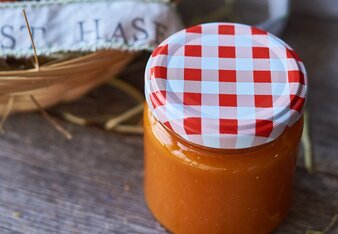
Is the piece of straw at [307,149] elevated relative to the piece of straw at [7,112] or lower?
lower

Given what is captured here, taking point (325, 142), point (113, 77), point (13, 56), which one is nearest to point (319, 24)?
point (325, 142)

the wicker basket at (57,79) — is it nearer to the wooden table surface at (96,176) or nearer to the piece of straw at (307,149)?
the wooden table surface at (96,176)

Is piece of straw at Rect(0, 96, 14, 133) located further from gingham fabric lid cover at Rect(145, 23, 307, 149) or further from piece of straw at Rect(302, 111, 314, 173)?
piece of straw at Rect(302, 111, 314, 173)

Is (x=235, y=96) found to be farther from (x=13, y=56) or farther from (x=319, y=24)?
(x=319, y=24)

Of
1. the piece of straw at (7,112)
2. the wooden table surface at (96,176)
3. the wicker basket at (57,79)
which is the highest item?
the wicker basket at (57,79)

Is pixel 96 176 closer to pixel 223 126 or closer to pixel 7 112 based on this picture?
pixel 7 112

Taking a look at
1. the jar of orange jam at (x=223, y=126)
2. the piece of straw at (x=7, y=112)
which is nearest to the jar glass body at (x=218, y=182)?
the jar of orange jam at (x=223, y=126)

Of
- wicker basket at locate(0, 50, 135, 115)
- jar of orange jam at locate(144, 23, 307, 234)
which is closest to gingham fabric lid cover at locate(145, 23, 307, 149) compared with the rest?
jar of orange jam at locate(144, 23, 307, 234)
